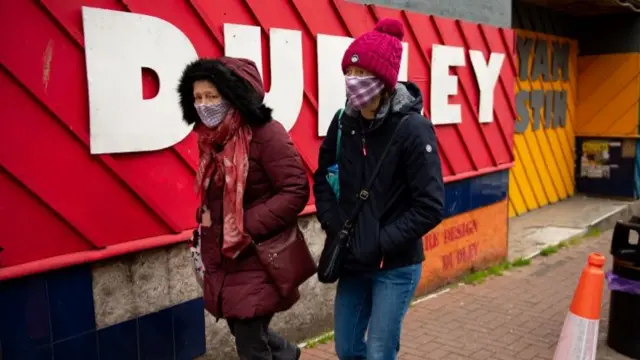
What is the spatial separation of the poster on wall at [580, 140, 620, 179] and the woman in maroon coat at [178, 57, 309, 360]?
28.8 ft

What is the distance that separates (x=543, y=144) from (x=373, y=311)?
7.77 metres

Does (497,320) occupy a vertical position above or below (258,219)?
below

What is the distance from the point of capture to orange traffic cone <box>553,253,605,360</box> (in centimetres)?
342

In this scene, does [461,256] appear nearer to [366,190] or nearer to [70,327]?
[366,190]

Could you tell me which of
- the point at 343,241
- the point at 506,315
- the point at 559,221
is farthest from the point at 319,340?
the point at 559,221

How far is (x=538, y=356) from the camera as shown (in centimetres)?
438

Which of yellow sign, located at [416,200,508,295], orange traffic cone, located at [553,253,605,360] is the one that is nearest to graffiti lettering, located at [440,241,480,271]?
yellow sign, located at [416,200,508,295]

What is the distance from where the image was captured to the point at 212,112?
2.80 meters

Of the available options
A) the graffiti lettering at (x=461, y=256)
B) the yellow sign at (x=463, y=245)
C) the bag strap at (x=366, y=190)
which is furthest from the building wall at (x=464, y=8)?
the graffiti lettering at (x=461, y=256)

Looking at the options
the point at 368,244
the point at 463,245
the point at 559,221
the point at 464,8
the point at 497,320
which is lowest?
the point at 497,320

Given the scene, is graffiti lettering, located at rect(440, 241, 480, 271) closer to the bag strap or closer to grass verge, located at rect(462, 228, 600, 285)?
grass verge, located at rect(462, 228, 600, 285)

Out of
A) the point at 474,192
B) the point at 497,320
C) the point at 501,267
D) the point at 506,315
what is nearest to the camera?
the point at 497,320

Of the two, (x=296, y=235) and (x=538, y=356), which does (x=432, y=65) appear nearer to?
(x=538, y=356)

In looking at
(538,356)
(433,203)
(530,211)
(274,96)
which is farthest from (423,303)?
(530,211)
